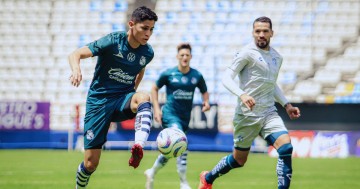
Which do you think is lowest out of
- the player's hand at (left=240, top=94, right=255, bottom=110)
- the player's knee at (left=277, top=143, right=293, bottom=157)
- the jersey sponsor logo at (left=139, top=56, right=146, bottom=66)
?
the player's knee at (left=277, top=143, right=293, bottom=157)

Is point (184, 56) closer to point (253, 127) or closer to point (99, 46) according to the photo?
point (253, 127)

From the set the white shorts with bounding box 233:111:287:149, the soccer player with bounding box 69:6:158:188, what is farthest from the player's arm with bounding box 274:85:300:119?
the soccer player with bounding box 69:6:158:188

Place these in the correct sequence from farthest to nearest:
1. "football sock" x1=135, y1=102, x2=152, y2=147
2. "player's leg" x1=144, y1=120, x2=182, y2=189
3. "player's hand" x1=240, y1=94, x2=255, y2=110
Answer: "player's leg" x1=144, y1=120, x2=182, y2=189 < "player's hand" x1=240, y1=94, x2=255, y2=110 < "football sock" x1=135, y1=102, x2=152, y2=147

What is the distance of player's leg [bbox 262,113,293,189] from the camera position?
842cm

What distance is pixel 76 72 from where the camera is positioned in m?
7.26

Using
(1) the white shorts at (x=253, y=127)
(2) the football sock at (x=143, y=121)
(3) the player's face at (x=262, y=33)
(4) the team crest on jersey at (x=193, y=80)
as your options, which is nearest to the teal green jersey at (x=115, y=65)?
(2) the football sock at (x=143, y=121)

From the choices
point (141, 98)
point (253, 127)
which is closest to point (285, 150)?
point (253, 127)

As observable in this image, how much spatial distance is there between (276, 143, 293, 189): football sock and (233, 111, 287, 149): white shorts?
1.33 feet

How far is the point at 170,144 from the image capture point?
8352mm

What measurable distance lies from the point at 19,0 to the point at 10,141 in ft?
25.7

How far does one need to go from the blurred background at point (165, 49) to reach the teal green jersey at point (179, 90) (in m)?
10.9

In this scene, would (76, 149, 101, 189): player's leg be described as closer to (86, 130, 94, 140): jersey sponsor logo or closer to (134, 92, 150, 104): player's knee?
(86, 130, 94, 140): jersey sponsor logo

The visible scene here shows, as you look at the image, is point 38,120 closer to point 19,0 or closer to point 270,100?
point 19,0

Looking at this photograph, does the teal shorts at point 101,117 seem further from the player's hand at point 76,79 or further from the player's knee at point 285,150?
the player's knee at point 285,150
